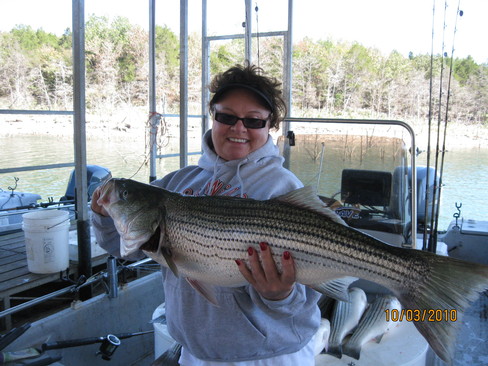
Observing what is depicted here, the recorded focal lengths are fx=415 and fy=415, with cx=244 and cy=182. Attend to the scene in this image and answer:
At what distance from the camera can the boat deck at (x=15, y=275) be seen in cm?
409

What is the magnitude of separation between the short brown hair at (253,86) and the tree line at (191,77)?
9115 mm

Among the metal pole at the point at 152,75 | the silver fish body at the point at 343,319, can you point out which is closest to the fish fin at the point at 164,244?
the silver fish body at the point at 343,319

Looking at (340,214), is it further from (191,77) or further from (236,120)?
(191,77)

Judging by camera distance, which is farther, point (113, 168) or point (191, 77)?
point (191, 77)

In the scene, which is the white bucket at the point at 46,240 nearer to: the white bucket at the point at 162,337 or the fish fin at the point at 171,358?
the white bucket at the point at 162,337

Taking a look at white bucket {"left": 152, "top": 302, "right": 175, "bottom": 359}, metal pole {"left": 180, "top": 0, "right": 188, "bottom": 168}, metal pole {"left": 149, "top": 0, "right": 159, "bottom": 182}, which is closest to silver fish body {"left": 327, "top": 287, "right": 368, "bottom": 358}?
white bucket {"left": 152, "top": 302, "right": 175, "bottom": 359}

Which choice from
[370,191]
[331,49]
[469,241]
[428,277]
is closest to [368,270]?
[428,277]

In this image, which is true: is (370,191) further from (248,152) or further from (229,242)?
(229,242)

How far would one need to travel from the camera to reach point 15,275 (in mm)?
4371

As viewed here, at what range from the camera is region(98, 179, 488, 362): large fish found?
1.55 m

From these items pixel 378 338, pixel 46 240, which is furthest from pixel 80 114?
pixel 378 338

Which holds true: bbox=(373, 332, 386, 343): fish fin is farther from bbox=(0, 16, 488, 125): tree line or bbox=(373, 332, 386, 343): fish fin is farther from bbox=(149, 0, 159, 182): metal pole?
bbox=(0, 16, 488, 125): tree line

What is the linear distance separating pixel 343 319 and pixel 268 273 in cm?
194
